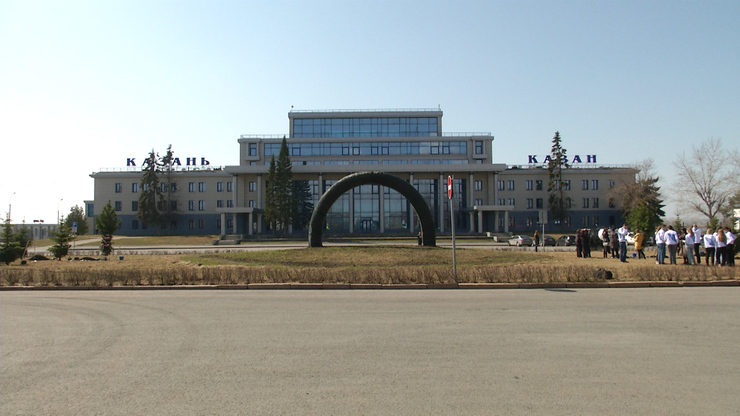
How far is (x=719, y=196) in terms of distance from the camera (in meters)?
62.2

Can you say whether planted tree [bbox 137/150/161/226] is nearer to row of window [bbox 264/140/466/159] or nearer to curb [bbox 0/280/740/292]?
row of window [bbox 264/140/466/159]

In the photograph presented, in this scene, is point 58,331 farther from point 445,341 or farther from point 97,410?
point 445,341

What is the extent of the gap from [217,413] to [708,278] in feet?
54.9

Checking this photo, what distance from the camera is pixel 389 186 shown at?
28.8 metres

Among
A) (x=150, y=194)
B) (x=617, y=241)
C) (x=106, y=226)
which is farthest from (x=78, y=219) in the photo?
(x=617, y=241)

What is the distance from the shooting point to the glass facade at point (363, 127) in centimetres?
8475

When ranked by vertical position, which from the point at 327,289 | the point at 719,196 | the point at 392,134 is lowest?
the point at 327,289

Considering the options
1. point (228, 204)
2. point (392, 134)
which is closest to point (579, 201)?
point (392, 134)

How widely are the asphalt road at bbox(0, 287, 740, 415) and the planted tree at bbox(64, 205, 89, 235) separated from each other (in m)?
78.1

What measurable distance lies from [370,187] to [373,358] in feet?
233

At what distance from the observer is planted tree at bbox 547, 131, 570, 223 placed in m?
80.9

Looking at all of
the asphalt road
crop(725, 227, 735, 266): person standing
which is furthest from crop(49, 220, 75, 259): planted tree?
crop(725, 227, 735, 266): person standing

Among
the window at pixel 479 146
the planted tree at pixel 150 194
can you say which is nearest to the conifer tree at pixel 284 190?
the planted tree at pixel 150 194

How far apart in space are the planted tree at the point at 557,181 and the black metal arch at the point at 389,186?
5893 cm
